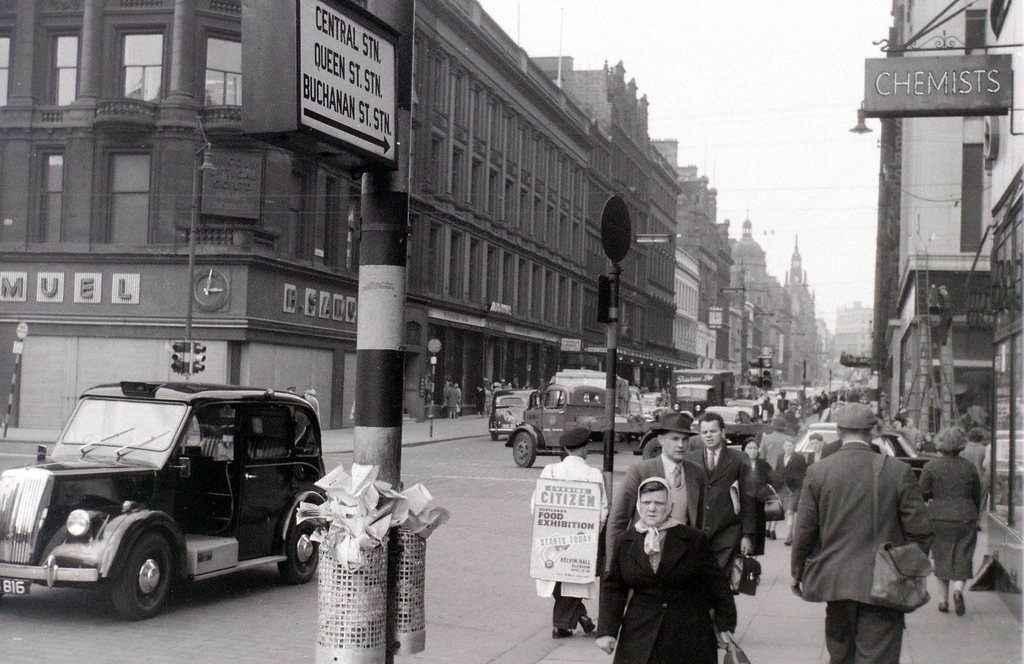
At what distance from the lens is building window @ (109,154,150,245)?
114 ft

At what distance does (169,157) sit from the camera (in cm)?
3462

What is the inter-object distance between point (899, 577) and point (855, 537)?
32cm

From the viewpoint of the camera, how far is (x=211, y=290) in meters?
34.1

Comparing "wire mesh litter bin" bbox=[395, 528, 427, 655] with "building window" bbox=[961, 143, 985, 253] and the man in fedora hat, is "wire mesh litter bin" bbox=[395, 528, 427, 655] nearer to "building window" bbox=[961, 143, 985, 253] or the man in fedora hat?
the man in fedora hat

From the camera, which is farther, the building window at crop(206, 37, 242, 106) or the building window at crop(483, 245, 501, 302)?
the building window at crop(483, 245, 501, 302)

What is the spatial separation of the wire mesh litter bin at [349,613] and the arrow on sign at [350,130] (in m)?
1.76

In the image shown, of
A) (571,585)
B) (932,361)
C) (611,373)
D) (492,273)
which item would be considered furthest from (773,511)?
(492,273)

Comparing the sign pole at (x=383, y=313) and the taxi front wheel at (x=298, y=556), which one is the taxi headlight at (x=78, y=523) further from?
the sign pole at (x=383, y=313)

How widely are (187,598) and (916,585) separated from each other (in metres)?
6.93

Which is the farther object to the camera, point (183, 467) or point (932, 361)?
point (932, 361)

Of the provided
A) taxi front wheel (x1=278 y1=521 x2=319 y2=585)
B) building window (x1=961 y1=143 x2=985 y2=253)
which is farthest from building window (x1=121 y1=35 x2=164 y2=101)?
taxi front wheel (x1=278 y1=521 x2=319 y2=585)

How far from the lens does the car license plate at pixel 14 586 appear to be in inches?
346

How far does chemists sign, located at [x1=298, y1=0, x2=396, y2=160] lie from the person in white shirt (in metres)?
4.39

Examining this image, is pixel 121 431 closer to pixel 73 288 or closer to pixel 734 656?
pixel 734 656
